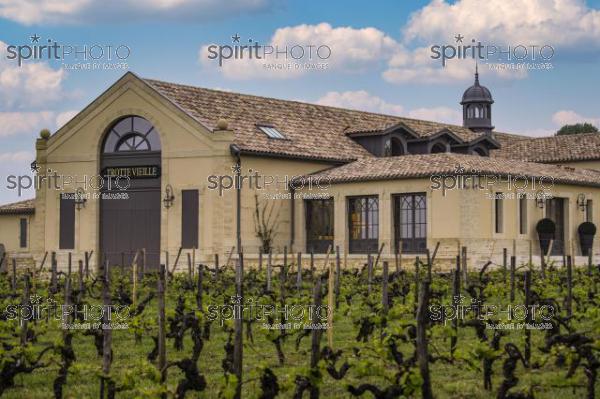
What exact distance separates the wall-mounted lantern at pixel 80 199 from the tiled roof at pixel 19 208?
355 inches

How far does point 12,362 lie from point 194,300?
8505mm

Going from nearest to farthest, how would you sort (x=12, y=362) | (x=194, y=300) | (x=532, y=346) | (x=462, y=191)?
(x=12, y=362) → (x=532, y=346) → (x=194, y=300) → (x=462, y=191)

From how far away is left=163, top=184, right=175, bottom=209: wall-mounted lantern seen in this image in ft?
121

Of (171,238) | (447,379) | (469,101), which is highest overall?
(469,101)

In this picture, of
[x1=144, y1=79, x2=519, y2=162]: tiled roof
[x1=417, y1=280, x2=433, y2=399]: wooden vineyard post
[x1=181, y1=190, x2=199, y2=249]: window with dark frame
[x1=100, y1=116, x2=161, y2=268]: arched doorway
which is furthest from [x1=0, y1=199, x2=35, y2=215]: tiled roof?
[x1=417, y1=280, x2=433, y2=399]: wooden vineyard post

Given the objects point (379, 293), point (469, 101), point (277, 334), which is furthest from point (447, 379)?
point (469, 101)

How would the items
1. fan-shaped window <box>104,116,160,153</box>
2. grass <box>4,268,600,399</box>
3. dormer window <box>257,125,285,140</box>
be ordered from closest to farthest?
grass <box>4,268,600,399</box>
fan-shaped window <box>104,116,160,153</box>
dormer window <box>257,125,285,140</box>

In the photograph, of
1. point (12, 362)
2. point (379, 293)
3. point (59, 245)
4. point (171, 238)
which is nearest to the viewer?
point (12, 362)

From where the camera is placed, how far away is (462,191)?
110 ft

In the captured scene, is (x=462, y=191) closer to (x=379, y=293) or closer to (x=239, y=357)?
(x=379, y=293)

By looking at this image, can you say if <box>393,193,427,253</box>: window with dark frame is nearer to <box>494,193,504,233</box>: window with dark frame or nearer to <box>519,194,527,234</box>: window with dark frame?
<box>494,193,504,233</box>: window with dark frame

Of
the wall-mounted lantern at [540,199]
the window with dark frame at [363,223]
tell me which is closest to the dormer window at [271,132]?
the window with dark frame at [363,223]

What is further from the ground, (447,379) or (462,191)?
(462,191)

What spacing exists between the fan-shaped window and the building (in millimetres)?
51
